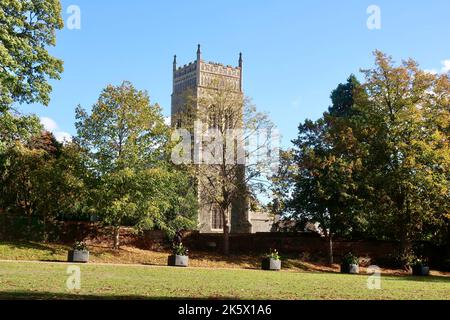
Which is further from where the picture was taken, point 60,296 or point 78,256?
point 78,256

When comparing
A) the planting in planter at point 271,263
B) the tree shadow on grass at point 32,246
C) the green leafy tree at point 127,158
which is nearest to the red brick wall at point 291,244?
the green leafy tree at point 127,158

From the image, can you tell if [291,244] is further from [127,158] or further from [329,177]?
[127,158]

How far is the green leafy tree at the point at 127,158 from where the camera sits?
25.1m

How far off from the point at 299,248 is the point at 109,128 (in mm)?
14489

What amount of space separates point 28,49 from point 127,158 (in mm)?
7649

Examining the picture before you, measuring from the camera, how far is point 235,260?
27.9 m

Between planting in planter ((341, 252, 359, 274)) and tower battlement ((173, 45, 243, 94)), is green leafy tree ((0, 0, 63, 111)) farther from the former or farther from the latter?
tower battlement ((173, 45, 243, 94))

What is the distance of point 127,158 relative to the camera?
2597 centimetres

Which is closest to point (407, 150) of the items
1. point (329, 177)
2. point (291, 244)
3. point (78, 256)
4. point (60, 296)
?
point (329, 177)

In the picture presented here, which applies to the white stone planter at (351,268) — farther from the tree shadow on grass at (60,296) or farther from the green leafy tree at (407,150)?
the tree shadow on grass at (60,296)

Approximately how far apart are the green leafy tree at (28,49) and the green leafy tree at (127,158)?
476 centimetres

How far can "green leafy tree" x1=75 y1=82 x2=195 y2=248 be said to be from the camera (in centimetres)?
2511

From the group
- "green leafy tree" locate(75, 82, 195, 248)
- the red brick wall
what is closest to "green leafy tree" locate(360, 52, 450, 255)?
the red brick wall
